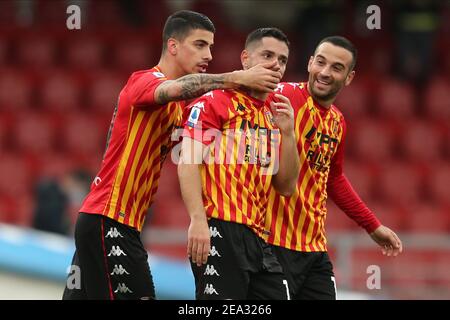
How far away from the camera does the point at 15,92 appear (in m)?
14.6

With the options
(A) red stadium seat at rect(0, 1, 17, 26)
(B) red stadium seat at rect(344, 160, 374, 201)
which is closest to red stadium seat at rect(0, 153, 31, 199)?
(A) red stadium seat at rect(0, 1, 17, 26)

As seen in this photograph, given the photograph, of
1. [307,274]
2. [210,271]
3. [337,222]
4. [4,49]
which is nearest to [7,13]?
[4,49]

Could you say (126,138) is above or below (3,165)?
below

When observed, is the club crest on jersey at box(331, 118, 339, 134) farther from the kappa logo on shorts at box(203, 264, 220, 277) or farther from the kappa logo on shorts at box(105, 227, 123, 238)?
the kappa logo on shorts at box(105, 227, 123, 238)

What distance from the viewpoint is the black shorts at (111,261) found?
5.96m

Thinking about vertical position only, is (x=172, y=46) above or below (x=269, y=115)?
above

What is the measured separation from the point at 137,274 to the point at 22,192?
7.57 m

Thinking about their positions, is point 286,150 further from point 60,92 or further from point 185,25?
point 60,92

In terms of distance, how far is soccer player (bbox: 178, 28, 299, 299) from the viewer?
5.81 m

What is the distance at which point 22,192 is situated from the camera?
13.3 meters

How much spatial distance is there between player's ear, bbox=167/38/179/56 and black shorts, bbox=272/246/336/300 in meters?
1.28

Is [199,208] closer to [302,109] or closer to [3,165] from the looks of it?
[302,109]

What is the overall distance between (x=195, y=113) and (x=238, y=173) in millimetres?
381
